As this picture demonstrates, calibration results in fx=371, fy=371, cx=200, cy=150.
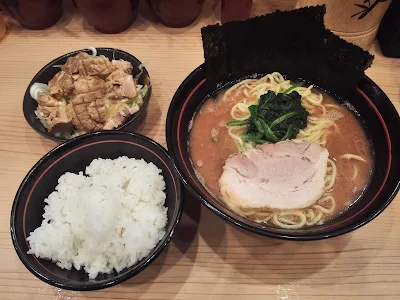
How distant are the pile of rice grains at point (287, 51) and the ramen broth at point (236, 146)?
0.12m

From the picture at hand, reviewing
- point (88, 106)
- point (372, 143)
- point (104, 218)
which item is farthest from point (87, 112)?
point (372, 143)

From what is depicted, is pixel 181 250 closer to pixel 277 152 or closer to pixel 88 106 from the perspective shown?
pixel 277 152

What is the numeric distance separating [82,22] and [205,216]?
65.5 inches

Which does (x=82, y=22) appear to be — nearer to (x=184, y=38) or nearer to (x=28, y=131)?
(x=184, y=38)

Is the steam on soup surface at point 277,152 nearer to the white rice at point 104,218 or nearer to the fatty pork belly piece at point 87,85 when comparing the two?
the white rice at point 104,218

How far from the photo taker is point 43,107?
6.10 ft

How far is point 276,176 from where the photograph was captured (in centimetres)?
148

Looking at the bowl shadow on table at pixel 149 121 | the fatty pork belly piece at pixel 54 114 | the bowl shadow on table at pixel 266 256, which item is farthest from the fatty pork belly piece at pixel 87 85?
the bowl shadow on table at pixel 266 256

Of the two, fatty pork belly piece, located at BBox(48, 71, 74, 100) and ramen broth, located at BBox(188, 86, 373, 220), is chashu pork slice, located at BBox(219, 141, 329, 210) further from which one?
fatty pork belly piece, located at BBox(48, 71, 74, 100)

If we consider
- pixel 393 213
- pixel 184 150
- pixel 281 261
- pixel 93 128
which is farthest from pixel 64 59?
pixel 393 213

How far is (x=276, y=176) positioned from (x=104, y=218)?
69 centimetres

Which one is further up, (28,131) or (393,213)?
(393,213)

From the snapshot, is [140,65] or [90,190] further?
[140,65]

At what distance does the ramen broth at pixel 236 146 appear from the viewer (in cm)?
149
